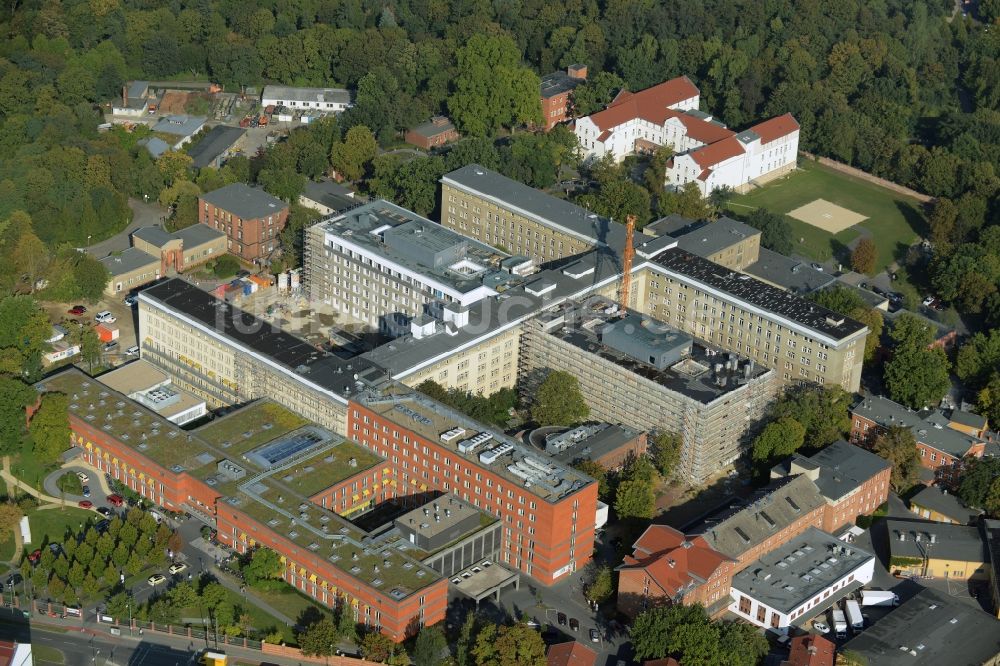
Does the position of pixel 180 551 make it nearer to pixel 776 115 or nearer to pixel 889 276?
pixel 889 276

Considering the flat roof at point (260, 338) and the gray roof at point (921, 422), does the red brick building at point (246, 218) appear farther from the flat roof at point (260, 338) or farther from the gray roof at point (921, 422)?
the gray roof at point (921, 422)

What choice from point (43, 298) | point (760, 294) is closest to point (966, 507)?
point (760, 294)

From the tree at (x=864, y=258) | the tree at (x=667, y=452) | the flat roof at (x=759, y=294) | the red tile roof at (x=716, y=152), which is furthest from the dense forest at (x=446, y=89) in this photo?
the tree at (x=667, y=452)

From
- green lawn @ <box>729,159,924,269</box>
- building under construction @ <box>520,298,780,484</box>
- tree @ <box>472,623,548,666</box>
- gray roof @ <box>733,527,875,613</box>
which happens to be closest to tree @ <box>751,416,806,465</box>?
building under construction @ <box>520,298,780,484</box>

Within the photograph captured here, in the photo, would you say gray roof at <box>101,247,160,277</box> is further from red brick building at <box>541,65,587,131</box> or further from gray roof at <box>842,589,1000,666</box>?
gray roof at <box>842,589,1000,666</box>

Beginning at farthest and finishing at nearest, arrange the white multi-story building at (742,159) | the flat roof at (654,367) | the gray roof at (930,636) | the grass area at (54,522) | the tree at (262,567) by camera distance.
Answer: the white multi-story building at (742,159) < the flat roof at (654,367) < the grass area at (54,522) < the tree at (262,567) < the gray roof at (930,636)

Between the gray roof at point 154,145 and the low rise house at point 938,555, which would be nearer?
the low rise house at point 938,555
